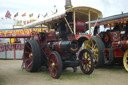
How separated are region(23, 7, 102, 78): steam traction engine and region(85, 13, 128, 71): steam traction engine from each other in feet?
3.08

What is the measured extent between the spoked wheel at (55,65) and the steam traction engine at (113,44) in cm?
216

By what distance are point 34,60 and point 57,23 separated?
5.50ft

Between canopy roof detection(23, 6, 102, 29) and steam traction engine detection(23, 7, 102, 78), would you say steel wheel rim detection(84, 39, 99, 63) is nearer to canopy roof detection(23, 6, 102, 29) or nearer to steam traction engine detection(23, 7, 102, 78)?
steam traction engine detection(23, 7, 102, 78)

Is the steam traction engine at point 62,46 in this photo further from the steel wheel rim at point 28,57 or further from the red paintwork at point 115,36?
the red paintwork at point 115,36

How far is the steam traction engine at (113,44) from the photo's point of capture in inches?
234

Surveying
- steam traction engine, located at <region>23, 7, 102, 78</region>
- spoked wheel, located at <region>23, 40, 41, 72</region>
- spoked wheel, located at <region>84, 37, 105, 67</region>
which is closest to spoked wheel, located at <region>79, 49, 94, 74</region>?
steam traction engine, located at <region>23, 7, 102, 78</region>

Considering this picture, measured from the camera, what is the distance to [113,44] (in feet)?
20.5

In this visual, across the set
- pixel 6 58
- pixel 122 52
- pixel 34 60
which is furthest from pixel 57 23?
pixel 6 58

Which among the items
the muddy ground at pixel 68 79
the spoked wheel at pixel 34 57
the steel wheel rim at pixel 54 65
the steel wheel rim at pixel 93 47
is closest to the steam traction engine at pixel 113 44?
the steel wheel rim at pixel 93 47

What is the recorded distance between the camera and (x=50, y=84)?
13.9 ft

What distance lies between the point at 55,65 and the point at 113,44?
2589 millimetres

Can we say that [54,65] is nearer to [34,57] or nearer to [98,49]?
[34,57]

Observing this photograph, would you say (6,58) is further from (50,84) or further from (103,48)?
(50,84)

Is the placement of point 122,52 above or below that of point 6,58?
above
